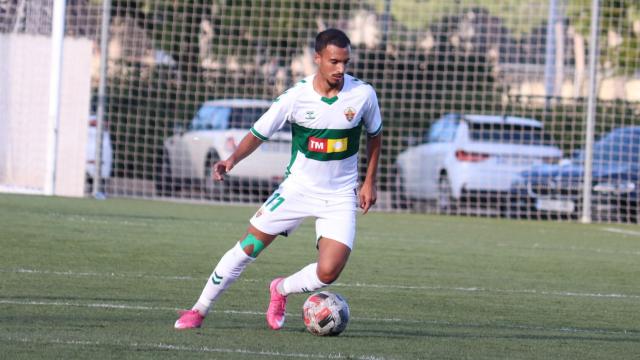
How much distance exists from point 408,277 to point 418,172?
10.5 m

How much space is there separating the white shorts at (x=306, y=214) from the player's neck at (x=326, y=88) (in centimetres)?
58

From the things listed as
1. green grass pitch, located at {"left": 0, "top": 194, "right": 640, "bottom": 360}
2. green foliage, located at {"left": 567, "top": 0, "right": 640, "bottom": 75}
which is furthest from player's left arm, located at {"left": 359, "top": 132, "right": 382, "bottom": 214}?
green foliage, located at {"left": 567, "top": 0, "right": 640, "bottom": 75}

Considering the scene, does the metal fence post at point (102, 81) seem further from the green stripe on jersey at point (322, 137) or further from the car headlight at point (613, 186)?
the green stripe on jersey at point (322, 137)

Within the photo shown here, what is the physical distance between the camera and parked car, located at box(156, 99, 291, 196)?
69.3 ft

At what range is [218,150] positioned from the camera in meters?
21.1

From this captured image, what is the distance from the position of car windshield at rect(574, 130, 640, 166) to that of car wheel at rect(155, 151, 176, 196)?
650 centimetres

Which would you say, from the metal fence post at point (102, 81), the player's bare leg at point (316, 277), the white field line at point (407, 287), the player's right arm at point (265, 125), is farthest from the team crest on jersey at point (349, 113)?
the metal fence post at point (102, 81)

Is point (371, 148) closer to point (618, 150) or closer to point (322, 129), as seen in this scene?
point (322, 129)

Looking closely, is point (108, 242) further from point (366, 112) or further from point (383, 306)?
point (366, 112)

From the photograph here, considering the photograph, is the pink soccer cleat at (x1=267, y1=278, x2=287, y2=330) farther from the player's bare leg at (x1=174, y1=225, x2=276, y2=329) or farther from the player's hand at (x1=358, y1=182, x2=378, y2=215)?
the player's hand at (x1=358, y1=182, x2=378, y2=215)

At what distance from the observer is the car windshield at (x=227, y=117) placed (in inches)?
837

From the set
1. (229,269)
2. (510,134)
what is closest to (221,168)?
(229,269)

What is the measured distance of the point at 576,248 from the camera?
14.7 m

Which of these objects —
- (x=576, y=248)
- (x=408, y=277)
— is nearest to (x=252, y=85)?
(x=576, y=248)
